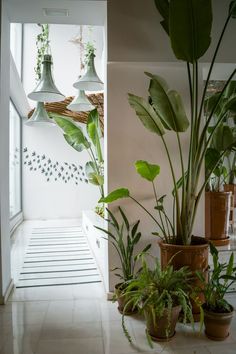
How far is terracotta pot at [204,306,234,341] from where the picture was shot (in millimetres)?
1932

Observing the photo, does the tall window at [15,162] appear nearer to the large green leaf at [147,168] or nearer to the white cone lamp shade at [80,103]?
the white cone lamp shade at [80,103]

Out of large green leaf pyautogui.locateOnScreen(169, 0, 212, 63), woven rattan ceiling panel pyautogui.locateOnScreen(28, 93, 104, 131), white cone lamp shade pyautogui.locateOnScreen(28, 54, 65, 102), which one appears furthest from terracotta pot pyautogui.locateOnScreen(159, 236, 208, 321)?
woven rattan ceiling panel pyautogui.locateOnScreen(28, 93, 104, 131)

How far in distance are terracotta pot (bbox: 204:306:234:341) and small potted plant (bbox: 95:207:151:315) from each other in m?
0.62

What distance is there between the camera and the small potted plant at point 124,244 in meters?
2.37

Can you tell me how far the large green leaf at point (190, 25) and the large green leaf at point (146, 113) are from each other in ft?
1.42

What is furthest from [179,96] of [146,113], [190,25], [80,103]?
[80,103]

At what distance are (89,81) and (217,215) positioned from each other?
2080mm

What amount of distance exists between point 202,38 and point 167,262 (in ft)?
5.38

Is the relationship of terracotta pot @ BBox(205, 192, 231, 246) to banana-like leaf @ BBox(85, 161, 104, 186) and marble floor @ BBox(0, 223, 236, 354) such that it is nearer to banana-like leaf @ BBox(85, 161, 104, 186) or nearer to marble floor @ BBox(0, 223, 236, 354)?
marble floor @ BBox(0, 223, 236, 354)

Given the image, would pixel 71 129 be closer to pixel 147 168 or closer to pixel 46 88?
pixel 46 88

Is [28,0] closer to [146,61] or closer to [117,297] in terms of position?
[146,61]

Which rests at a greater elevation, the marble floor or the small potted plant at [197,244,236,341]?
the small potted plant at [197,244,236,341]

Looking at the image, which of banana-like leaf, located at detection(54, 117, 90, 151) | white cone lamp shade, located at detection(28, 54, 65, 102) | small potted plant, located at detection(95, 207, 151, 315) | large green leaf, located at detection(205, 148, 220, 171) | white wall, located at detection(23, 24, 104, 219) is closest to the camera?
large green leaf, located at detection(205, 148, 220, 171)

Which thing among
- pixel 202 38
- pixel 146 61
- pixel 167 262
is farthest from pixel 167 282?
pixel 146 61
